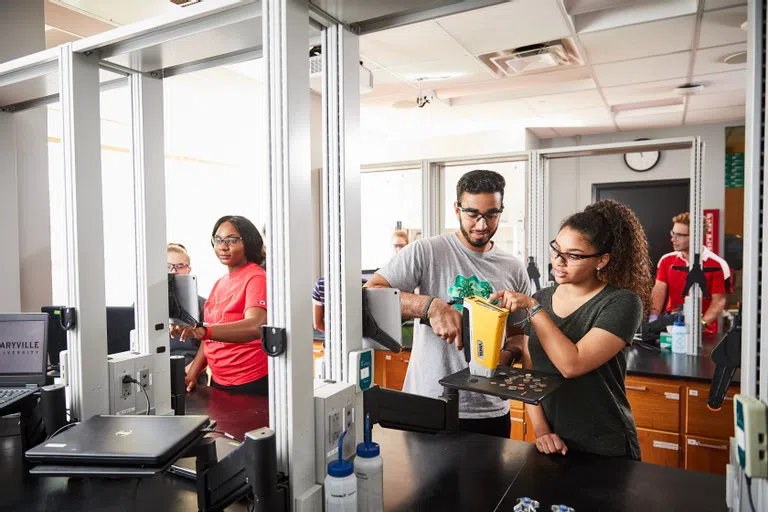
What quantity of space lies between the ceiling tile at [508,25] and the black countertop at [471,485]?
236cm

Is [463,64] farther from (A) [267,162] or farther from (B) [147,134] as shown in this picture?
(A) [267,162]

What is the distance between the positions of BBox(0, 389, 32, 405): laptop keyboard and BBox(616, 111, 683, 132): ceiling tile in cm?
600

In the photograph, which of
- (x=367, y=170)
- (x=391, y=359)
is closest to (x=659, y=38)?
(x=367, y=170)

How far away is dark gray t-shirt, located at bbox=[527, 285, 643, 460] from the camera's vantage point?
1452mm

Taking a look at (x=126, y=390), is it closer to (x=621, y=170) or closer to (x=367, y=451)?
(x=367, y=451)

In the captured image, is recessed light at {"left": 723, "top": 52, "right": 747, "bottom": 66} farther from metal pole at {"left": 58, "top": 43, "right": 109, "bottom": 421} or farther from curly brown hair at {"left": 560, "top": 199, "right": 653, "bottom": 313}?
metal pole at {"left": 58, "top": 43, "right": 109, "bottom": 421}

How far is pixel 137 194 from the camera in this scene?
1.62m

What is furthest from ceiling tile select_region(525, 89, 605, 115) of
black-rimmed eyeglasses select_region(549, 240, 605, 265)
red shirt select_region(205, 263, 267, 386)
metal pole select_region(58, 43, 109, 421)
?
metal pole select_region(58, 43, 109, 421)

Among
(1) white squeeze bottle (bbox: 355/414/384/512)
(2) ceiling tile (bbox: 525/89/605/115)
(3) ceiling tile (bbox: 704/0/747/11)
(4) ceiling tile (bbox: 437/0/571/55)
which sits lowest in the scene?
(1) white squeeze bottle (bbox: 355/414/384/512)

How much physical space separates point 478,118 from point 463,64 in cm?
184

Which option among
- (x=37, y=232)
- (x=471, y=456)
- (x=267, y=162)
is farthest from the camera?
(x=37, y=232)

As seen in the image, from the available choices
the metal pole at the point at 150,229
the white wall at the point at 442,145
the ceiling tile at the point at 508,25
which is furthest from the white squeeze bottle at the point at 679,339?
the white wall at the point at 442,145

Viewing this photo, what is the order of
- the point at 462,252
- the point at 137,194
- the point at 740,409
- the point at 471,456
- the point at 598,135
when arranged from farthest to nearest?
1. the point at 598,135
2. the point at 462,252
3. the point at 137,194
4. the point at 471,456
5. the point at 740,409

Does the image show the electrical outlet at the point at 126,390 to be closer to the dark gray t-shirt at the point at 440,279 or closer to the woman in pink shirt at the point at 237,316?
the woman in pink shirt at the point at 237,316
